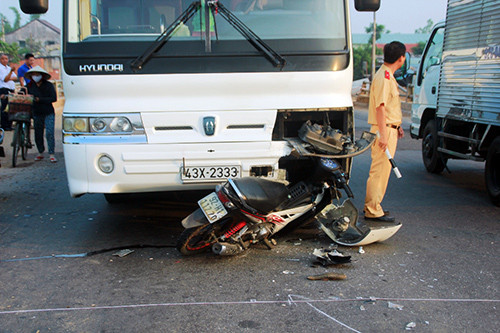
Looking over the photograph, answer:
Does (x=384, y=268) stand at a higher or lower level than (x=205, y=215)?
lower

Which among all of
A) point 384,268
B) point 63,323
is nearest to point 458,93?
point 384,268

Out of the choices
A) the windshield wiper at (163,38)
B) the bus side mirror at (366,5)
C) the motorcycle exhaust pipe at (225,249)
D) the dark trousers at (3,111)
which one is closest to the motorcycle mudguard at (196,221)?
the motorcycle exhaust pipe at (225,249)

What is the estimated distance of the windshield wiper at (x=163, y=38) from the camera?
434 cm

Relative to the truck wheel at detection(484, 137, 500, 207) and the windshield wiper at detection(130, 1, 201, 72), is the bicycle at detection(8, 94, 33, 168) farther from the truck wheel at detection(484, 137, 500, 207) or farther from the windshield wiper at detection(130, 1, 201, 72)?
the truck wheel at detection(484, 137, 500, 207)

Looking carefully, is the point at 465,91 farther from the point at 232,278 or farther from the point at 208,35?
the point at 232,278

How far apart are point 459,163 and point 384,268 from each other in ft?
20.6

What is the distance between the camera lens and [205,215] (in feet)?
13.8

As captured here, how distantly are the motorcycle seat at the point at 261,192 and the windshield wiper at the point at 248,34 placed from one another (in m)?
1.06

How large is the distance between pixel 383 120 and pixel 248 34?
1.64m

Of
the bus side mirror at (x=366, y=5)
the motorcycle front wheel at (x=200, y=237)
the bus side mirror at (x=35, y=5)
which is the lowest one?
the motorcycle front wheel at (x=200, y=237)

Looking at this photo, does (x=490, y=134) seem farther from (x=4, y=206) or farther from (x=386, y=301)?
(x=4, y=206)

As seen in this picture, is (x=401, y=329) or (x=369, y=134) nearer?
(x=401, y=329)

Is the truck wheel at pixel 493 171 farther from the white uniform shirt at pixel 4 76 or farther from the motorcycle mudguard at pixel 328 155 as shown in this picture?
the white uniform shirt at pixel 4 76

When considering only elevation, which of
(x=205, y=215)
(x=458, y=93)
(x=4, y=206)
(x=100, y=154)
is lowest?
(x=4, y=206)
